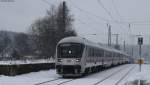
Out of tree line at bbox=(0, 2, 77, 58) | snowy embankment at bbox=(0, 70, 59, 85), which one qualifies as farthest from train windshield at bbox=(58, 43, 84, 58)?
tree line at bbox=(0, 2, 77, 58)

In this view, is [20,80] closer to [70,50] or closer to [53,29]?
[70,50]

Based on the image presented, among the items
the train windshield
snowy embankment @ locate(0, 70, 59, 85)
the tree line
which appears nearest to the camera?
snowy embankment @ locate(0, 70, 59, 85)

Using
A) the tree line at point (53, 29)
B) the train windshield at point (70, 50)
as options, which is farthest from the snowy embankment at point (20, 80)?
the tree line at point (53, 29)

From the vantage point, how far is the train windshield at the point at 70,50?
31.1 metres

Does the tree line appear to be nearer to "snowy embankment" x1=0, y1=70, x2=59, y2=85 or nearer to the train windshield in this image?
the train windshield

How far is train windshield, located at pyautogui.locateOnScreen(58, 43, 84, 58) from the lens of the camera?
102 ft

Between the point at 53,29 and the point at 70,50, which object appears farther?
the point at 53,29

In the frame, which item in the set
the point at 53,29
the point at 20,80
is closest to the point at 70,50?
the point at 20,80

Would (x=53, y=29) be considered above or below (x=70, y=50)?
above

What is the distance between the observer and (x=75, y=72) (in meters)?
31.0

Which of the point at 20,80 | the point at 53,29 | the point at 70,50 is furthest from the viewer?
the point at 53,29

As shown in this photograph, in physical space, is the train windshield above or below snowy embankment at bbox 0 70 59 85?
above

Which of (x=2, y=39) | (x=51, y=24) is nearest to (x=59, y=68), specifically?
(x=51, y=24)

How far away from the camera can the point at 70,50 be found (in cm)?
3138
